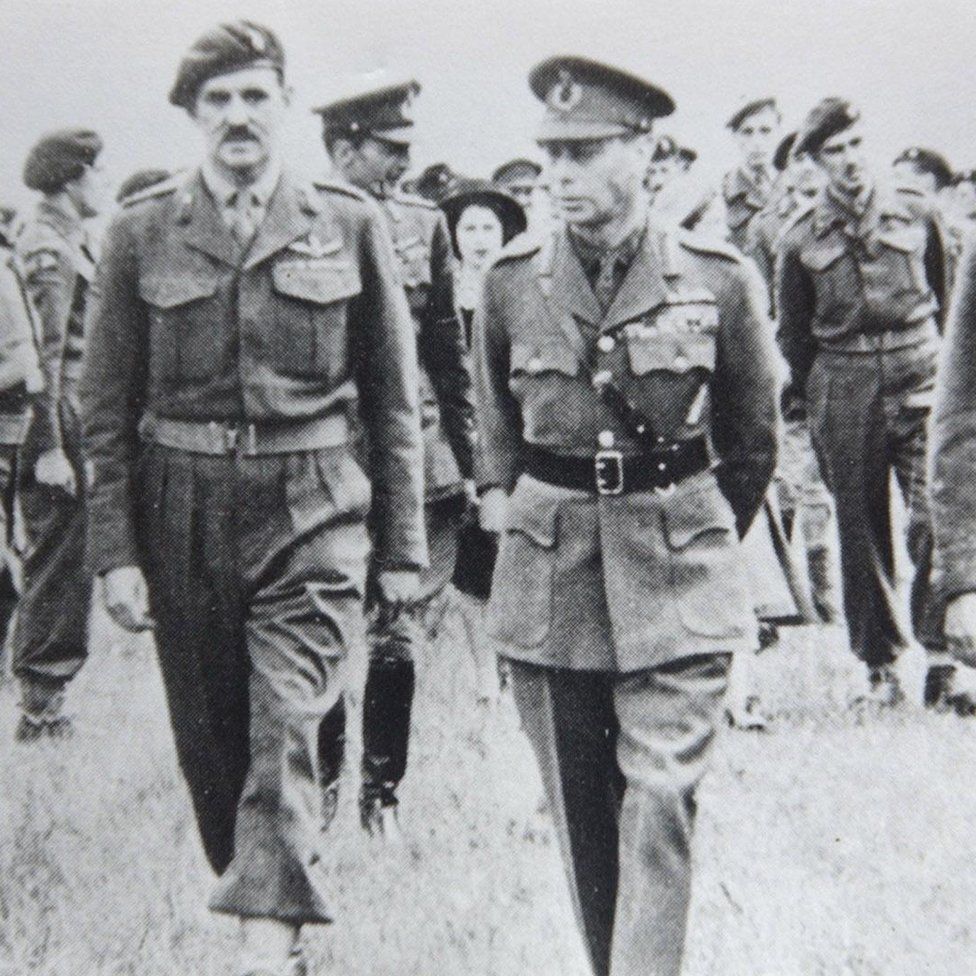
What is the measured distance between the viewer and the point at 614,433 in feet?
10.6

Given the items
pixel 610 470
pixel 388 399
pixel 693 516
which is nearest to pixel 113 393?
pixel 388 399

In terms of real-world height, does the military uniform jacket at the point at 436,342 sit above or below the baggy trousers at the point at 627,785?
above

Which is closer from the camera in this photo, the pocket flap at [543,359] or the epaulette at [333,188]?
the pocket flap at [543,359]

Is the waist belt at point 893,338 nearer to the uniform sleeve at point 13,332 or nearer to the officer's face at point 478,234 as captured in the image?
the officer's face at point 478,234

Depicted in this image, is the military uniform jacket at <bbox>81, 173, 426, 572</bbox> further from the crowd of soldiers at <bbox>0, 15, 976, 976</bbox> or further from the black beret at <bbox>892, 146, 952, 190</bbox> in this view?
the black beret at <bbox>892, 146, 952, 190</bbox>

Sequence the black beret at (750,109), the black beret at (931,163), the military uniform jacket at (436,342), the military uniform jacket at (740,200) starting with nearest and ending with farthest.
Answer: the military uniform jacket at (436,342), the black beret at (750,109), the military uniform jacket at (740,200), the black beret at (931,163)

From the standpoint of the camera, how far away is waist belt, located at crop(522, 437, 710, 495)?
10.6 ft

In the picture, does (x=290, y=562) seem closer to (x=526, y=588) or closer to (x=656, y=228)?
(x=526, y=588)

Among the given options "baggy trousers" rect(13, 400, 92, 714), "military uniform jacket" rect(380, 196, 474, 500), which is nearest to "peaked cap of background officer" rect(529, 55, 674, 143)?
"military uniform jacket" rect(380, 196, 474, 500)

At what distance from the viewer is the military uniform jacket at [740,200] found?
7.45 meters

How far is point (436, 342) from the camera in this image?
4.80m

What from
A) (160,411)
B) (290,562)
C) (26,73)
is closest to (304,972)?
(290,562)

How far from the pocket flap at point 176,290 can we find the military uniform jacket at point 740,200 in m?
4.31

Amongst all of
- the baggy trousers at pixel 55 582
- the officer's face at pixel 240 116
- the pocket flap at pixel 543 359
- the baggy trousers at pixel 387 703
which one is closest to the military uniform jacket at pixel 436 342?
the baggy trousers at pixel 387 703
